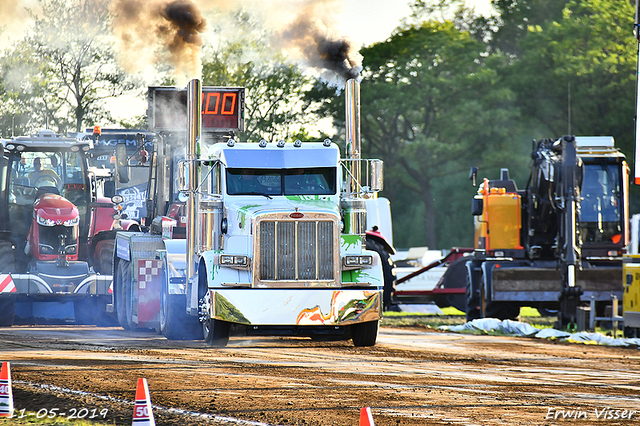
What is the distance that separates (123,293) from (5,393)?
8.92 m

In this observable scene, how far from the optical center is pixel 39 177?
63.6 feet

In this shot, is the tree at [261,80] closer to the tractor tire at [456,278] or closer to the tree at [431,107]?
the tractor tire at [456,278]

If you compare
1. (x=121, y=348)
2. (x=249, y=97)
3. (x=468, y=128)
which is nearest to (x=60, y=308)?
(x=121, y=348)

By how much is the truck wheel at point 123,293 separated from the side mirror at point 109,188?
2231 mm

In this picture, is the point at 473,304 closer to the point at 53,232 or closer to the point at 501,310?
the point at 501,310

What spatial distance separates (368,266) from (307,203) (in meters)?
1.16

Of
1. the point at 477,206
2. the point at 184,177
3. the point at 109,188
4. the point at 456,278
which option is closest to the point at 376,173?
the point at 184,177

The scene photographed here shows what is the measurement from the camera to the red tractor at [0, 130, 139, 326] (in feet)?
59.3

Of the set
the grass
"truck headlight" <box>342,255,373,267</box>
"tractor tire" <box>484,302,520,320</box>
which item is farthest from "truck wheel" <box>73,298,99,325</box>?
"tractor tire" <box>484,302,520,320</box>

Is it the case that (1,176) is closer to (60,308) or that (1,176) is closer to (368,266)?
(60,308)

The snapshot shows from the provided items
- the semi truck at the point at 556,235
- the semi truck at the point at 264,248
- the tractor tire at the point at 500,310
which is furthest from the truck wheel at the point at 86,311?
the tractor tire at the point at 500,310

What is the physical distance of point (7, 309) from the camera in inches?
715

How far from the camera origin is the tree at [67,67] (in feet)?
74.9

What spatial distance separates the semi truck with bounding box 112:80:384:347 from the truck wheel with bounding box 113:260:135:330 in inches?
22.1
